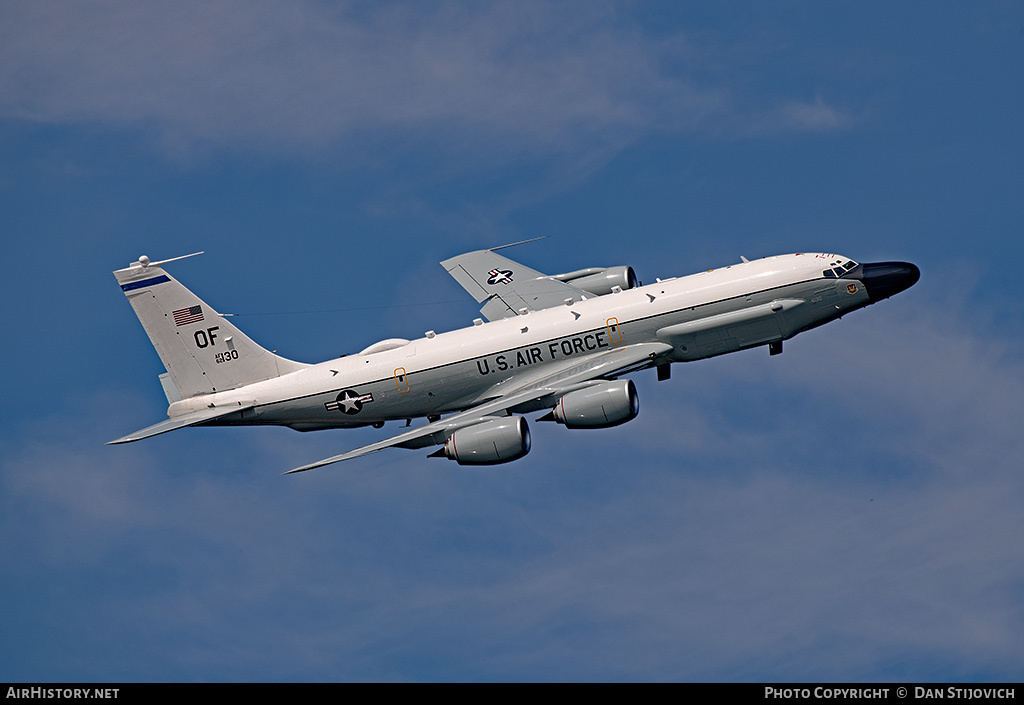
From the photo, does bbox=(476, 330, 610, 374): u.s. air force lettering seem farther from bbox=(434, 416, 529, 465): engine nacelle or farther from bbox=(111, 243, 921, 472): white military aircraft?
bbox=(434, 416, 529, 465): engine nacelle

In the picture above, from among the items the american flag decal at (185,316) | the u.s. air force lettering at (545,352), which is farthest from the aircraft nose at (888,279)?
the american flag decal at (185,316)

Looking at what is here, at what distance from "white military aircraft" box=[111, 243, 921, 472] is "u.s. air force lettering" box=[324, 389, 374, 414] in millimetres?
52

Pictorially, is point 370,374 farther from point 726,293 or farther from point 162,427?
point 726,293

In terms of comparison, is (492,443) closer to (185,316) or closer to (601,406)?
(601,406)

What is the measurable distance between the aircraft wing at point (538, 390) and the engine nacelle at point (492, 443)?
1.03m

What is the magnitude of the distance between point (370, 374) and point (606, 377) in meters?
12.5

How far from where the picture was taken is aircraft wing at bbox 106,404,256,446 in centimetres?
7319

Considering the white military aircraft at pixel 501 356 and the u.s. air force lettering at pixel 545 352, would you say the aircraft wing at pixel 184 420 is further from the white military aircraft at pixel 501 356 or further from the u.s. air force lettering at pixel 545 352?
the u.s. air force lettering at pixel 545 352

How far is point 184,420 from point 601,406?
22.1m

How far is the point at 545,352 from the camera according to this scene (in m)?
74.6

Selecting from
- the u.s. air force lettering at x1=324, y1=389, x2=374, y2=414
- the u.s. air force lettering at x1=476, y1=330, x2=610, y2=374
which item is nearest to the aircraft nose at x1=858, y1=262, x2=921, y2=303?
the u.s. air force lettering at x1=476, y1=330, x2=610, y2=374

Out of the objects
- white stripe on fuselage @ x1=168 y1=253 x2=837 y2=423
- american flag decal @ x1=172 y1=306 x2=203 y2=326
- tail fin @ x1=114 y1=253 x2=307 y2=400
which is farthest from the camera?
american flag decal @ x1=172 y1=306 x2=203 y2=326
